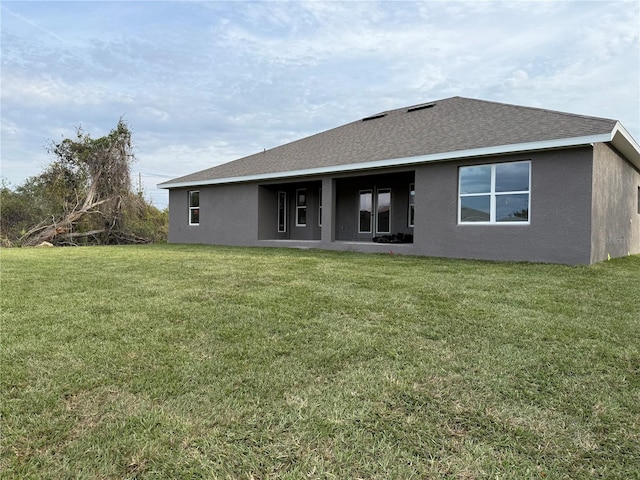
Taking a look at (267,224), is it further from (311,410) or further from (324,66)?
(311,410)

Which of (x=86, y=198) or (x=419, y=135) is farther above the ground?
(x=419, y=135)

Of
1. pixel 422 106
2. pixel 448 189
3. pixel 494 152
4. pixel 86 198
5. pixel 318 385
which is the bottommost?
pixel 318 385

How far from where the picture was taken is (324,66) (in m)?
16.8

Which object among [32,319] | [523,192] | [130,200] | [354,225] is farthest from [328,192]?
[130,200]

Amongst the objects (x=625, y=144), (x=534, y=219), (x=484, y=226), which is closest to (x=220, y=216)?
(x=484, y=226)

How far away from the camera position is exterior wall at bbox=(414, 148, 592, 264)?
8.48 meters

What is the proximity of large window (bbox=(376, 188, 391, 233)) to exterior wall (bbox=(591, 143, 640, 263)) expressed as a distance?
6.54 metres

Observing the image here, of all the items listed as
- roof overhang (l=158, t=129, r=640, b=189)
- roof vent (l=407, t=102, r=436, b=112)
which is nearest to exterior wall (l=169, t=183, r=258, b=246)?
roof overhang (l=158, t=129, r=640, b=189)

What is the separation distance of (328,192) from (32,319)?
9813 mm

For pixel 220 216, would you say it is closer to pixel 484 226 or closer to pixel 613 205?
pixel 484 226

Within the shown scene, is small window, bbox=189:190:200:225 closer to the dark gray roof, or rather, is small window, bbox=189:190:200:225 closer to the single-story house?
the single-story house

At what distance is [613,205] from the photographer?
33.5 feet

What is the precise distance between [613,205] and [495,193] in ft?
11.2

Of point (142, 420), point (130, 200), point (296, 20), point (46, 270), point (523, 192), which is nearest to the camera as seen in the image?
point (142, 420)
